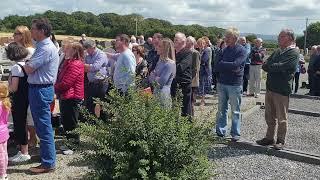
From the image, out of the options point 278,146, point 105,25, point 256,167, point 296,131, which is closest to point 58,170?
point 256,167

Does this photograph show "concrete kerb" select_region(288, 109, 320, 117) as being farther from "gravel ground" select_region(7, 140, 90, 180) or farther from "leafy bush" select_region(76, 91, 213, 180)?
"leafy bush" select_region(76, 91, 213, 180)

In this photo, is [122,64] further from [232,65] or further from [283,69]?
[283,69]

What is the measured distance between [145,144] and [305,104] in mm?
10595

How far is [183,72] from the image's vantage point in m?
7.55

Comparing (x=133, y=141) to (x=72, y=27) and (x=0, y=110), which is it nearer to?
(x=0, y=110)

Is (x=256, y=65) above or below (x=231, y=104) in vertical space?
above

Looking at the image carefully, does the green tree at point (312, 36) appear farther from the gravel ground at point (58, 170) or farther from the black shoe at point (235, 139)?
the gravel ground at point (58, 170)

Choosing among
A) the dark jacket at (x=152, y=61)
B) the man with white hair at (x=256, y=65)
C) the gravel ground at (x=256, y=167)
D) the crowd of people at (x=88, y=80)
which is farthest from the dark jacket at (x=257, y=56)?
the gravel ground at (x=256, y=167)

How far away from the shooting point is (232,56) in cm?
760

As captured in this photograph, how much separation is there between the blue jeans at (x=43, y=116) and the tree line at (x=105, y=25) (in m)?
33.8

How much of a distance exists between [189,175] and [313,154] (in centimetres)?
351

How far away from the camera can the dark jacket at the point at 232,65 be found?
24.7 feet

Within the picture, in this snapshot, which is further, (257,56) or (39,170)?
(257,56)

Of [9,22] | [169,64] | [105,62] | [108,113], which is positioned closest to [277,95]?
[169,64]
